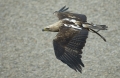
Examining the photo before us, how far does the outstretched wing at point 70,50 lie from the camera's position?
221 inches

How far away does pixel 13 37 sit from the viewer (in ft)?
27.1

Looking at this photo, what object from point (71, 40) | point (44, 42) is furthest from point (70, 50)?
point (44, 42)

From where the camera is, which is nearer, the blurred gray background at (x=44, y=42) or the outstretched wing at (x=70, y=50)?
the outstretched wing at (x=70, y=50)

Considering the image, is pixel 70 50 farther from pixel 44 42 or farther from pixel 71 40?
pixel 44 42

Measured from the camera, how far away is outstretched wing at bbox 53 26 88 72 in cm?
561

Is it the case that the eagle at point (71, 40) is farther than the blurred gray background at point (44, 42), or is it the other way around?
the blurred gray background at point (44, 42)

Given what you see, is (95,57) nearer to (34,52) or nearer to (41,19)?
(34,52)

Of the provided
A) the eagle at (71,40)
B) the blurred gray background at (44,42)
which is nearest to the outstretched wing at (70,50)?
the eagle at (71,40)

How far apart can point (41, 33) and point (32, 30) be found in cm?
38

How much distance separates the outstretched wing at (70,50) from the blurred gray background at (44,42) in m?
1.09

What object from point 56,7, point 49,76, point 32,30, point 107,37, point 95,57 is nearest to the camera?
point 49,76

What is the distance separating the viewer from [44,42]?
792 cm

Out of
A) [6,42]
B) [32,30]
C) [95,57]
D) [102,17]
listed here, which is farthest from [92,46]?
[6,42]

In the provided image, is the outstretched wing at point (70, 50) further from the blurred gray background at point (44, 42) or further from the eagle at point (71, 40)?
the blurred gray background at point (44, 42)
